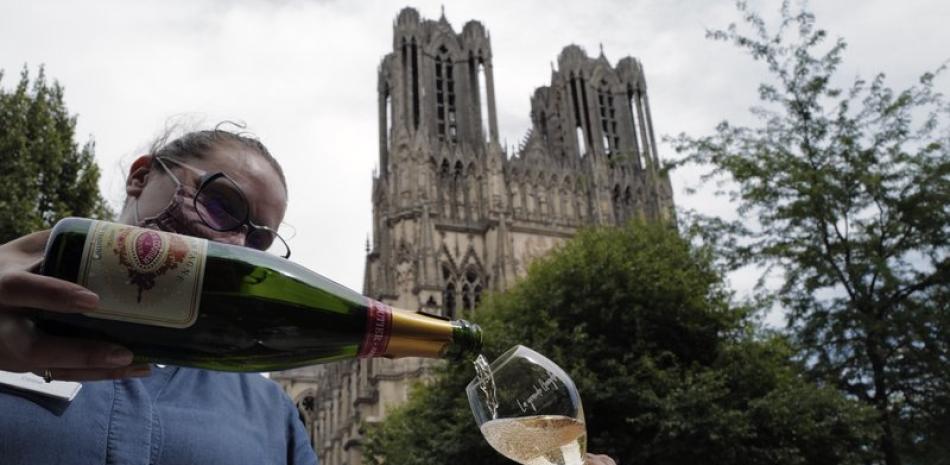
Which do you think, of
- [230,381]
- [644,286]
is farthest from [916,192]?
[230,381]

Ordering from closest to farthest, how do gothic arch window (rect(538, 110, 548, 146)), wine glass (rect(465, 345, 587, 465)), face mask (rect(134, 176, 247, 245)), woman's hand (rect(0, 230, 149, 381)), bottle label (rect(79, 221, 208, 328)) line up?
woman's hand (rect(0, 230, 149, 381)) → bottle label (rect(79, 221, 208, 328)) → face mask (rect(134, 176, 247, 245)) → wine glass (rect(465, 345, 587, 465)) → gothic arch window (rect(538, 110, 548, 146))

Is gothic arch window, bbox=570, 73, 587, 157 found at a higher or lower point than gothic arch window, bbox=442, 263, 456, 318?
higher

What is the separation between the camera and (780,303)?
14.7 m

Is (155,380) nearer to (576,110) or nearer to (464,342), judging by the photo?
(464,342)

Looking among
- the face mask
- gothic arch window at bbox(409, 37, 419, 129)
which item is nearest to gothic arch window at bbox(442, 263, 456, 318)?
gothic arch window at bbox(409, 37, 419, 129)

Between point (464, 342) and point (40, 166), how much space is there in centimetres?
1411

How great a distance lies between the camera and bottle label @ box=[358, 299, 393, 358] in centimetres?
170

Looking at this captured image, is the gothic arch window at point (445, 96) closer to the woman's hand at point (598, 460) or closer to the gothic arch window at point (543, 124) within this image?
the gothic arch window at point (543, 124)

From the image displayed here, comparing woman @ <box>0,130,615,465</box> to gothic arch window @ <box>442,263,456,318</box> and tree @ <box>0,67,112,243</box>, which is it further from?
gothic arch window @ <box>442,263,456,318</box>

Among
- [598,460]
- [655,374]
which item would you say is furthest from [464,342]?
[655,374]

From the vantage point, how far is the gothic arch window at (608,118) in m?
42.0

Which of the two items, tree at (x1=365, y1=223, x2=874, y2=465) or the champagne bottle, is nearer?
the champagne bottle

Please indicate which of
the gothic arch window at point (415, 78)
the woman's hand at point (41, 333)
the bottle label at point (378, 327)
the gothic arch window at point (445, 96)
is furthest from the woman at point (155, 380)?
the gothic arch window at point (445, 96)

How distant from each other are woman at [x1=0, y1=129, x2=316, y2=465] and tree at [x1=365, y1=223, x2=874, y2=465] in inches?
460
